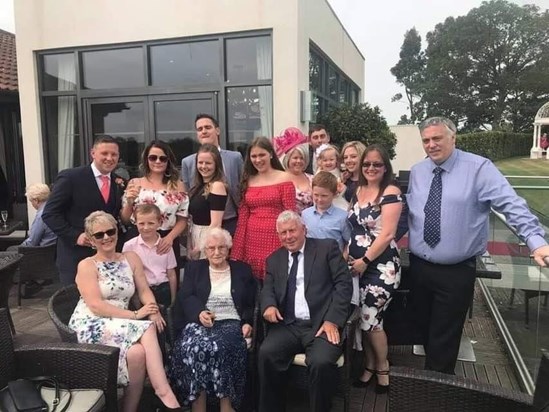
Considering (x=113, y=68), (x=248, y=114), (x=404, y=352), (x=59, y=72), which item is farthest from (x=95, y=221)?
(x=59, y=72)

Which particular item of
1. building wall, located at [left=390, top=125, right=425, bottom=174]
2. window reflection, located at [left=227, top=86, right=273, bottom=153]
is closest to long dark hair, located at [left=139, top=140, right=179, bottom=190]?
window reflection, located at [left=227, top=86, right=273, bottom=153]

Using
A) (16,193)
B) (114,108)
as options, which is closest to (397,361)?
(114,108)

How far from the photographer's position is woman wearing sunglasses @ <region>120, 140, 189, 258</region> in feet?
9.64

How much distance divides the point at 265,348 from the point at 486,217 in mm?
1392

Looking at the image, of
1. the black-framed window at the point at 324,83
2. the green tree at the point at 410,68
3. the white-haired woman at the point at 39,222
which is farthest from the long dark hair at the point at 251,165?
the green tree at the point at 410,68

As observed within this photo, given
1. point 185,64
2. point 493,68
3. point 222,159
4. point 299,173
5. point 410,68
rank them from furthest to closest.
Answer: point 410,68
point 493,68
point 185,64
point 222,159
point 299,173

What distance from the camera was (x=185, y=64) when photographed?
6.66 m

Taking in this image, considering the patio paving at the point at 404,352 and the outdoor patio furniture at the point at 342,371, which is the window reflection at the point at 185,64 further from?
the outdoor patio furniture at the point at 342,371

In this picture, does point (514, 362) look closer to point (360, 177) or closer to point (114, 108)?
point (360, 177)

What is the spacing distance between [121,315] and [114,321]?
0.22ft

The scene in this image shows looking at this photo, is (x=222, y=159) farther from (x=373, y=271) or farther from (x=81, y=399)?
(x=81, y=399)

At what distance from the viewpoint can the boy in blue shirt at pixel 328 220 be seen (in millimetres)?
2729

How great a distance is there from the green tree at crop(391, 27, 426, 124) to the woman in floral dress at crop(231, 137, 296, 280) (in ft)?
171

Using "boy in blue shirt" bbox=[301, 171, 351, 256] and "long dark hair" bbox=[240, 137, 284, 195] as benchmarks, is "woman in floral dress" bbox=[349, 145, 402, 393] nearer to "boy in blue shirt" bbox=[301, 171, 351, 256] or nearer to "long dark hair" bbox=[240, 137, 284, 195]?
"boy in blue shirt" bbox=[301, 171, 351, 256]
